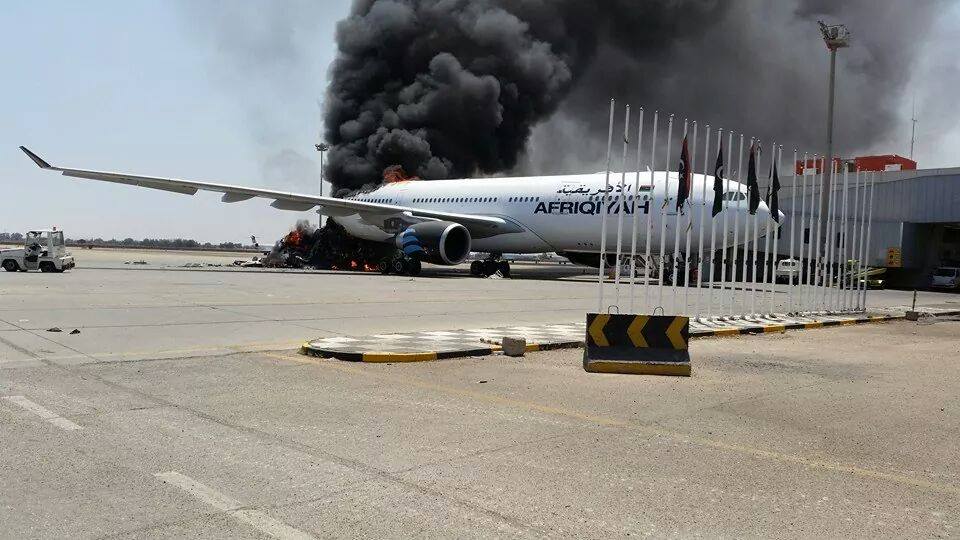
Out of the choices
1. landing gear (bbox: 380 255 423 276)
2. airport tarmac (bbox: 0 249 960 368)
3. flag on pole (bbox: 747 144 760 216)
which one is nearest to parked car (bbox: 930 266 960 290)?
airport tarmac (bbox: 0 249 960 368)

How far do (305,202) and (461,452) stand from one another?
85.5ft

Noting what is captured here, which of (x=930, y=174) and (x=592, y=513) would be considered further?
(x=930, y=174)

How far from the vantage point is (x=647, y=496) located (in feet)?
14.8

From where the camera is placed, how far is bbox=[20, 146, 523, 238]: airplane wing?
2731 centimetres

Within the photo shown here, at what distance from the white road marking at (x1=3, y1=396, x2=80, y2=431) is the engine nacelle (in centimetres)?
2319

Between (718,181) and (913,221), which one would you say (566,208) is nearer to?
(718,181)

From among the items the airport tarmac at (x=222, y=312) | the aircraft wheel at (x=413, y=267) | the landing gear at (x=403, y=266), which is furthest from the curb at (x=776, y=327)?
the aircraft wheel at (x=413, y=267)

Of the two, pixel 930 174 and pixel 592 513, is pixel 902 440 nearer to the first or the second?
pixel 592 513

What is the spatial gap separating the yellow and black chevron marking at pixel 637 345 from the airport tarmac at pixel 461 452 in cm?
40

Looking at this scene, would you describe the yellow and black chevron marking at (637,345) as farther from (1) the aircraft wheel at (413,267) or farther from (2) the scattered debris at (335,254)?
(2) the scattered debris at (335,254)

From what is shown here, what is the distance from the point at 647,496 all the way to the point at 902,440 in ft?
9.03

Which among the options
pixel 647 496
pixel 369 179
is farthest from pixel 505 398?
pixel 369 179

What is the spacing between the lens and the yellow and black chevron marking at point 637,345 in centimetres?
911

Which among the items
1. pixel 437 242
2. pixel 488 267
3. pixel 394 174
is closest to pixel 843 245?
pixel 437 242
